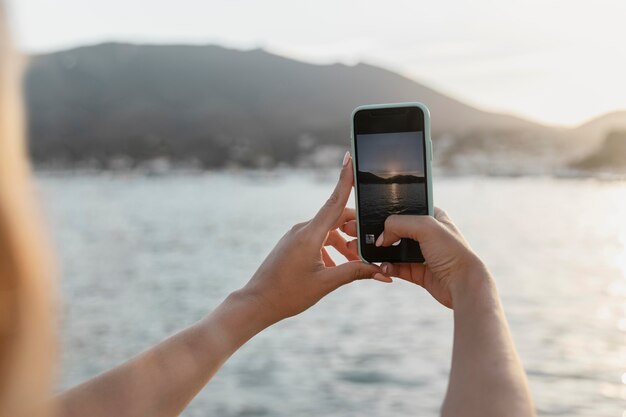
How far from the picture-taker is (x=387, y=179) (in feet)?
4.18

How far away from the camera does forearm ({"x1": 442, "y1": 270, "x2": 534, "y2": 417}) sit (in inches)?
28.1

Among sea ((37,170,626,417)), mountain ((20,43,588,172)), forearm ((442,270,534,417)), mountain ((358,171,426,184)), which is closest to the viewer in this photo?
forearm ((442,270,534,417))

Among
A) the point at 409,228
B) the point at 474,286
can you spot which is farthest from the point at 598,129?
the point at 474,286

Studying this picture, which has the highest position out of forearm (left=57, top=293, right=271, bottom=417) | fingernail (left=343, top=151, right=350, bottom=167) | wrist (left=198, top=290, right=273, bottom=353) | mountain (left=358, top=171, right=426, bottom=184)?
fingernail (left=343, top=151, right=350, bottom=167)

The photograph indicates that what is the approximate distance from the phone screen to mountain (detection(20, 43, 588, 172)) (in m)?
31.3

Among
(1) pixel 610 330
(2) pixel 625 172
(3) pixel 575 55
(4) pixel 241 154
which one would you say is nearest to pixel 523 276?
(1) pixel 610 330

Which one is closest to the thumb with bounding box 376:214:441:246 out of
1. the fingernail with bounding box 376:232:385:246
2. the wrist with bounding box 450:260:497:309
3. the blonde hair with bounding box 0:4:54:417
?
the fingernail with bounding box 376:232:385:246

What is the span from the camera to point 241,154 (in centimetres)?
4556

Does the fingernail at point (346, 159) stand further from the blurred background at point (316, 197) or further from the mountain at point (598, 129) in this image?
the mountain at point (598, 129)

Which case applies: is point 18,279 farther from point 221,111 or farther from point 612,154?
point 221,111

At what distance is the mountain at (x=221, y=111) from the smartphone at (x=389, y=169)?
3129cm

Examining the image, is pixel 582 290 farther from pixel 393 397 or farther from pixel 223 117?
pixel 223 117

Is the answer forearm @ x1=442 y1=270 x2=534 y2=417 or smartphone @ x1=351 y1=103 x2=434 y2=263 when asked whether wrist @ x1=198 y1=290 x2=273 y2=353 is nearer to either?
smartphone @ x1=351 y1=103 x2=434 y2=263

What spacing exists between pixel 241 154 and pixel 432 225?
44.9 m
